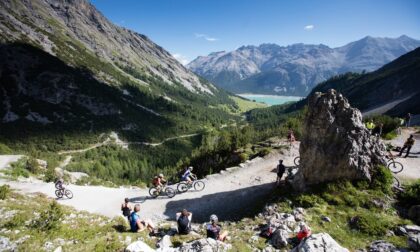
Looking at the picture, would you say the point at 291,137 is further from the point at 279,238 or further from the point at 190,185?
the point at 279,238

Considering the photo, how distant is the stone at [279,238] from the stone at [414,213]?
10.5 meters

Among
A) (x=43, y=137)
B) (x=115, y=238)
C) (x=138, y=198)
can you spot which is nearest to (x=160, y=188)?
(x=138, y=198)

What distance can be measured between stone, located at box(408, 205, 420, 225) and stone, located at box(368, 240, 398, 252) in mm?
4988

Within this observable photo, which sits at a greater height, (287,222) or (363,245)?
(287,222)

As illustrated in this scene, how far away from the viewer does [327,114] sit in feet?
79.8

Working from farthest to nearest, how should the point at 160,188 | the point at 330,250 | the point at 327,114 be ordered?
the point at 160,188
the point at 327,114
the point at 330,250

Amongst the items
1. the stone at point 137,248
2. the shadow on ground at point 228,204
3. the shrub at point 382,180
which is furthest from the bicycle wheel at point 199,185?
the shrub at point 382,180

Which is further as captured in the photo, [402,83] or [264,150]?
[402,83]

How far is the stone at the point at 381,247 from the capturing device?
16.8 metres

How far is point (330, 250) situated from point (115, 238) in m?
13.4

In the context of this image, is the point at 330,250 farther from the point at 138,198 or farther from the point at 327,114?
the point at 138,198

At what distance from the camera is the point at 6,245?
1681 centimetres

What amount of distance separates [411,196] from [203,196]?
728 inches

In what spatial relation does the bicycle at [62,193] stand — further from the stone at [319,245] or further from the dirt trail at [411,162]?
the dirt trail at [411,162]
